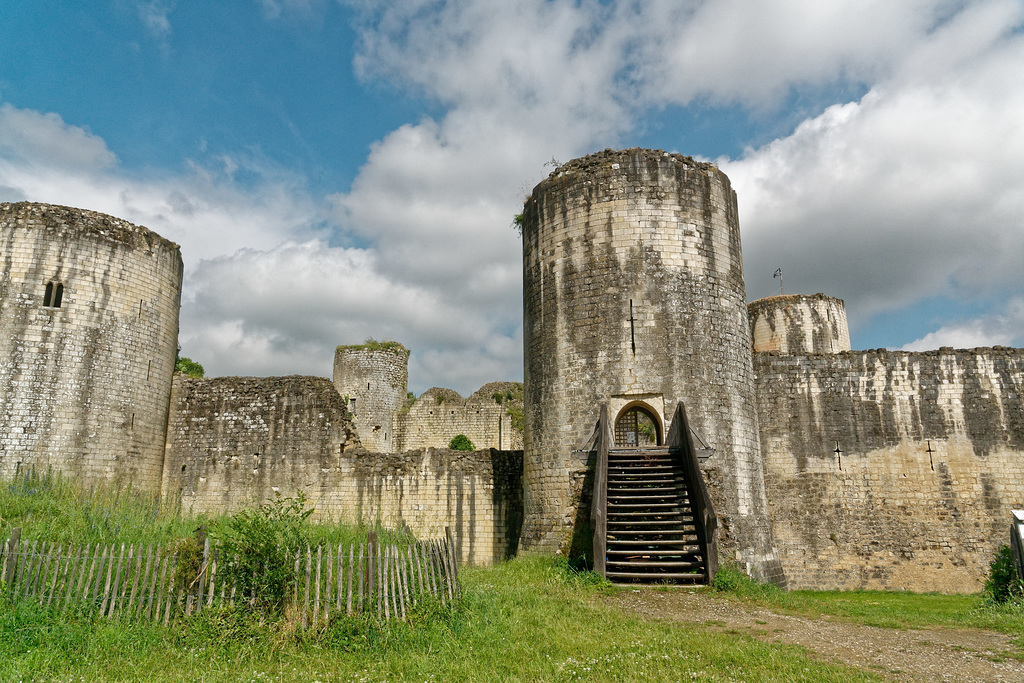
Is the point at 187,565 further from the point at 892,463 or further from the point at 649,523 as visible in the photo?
the point at 892,463

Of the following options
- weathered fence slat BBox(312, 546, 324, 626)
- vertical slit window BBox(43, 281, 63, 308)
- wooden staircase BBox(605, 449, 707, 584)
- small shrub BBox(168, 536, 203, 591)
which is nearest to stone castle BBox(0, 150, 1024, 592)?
vertical slit window BBox(43, 281, 63, 308)

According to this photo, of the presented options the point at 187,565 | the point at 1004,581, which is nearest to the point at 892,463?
the point at 1004,581

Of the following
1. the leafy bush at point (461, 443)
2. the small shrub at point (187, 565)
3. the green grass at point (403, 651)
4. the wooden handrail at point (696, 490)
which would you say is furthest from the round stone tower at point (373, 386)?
→ the green grass at point (403, 651)

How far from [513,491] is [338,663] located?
10690 millimetres

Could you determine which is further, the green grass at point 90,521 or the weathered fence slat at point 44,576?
the green grass at point 90,521

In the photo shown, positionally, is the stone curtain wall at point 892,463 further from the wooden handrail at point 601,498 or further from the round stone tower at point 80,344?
the round stone tower at point 80,344

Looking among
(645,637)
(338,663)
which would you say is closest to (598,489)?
(645,637)

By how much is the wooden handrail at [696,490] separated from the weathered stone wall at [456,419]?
1900 centimetres

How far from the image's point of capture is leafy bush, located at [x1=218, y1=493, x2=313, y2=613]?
7895mm

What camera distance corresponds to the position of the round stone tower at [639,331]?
1369 cm

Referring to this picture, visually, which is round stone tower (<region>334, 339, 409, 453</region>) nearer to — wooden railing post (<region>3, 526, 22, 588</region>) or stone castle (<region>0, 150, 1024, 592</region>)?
stone castle (<region>0, 150, 1024, 592</region>)

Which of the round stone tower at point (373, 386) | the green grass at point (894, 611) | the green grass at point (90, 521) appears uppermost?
the round stone tower at point (373, 386)

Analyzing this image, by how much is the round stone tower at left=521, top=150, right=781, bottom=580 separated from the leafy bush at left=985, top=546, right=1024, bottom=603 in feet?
11.9

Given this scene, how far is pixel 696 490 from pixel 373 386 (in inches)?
917
